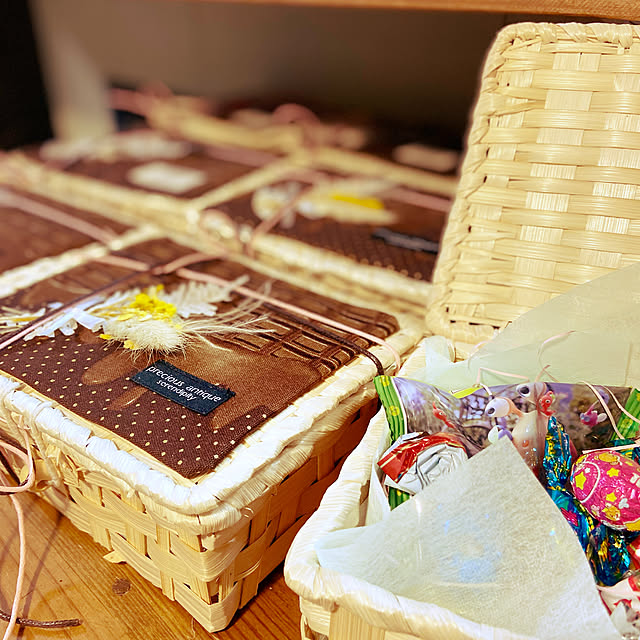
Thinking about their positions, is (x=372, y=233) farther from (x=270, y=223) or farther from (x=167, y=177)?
(x=167, y=177)

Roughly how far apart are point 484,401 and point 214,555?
0.86 ft

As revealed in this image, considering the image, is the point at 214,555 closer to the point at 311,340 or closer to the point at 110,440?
the point at 110,440

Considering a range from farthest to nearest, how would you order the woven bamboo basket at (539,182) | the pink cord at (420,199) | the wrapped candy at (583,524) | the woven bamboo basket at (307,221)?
the pink cord at (420,199), the woven bamboo basket at (307,221), the woven bamboo basket at (539,182), the wrapped candy at (583,524)

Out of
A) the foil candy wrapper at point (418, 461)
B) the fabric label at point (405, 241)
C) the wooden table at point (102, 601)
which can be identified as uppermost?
the fabric label at point (405, 241)

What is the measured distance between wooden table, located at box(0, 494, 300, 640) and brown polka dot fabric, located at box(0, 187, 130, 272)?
38 centimetres

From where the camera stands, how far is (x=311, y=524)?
434 mm

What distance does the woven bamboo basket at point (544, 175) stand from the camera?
1.85 feet

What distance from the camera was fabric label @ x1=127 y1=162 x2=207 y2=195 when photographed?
1013 mm

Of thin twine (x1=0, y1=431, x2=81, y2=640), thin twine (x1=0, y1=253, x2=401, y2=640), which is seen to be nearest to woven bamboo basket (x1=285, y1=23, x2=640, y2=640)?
thin twine (x1=0, y1=253, x2=401, y2=640)

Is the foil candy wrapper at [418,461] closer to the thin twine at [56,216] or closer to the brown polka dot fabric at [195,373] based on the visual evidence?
the brown polka dot fabric at [195,373]

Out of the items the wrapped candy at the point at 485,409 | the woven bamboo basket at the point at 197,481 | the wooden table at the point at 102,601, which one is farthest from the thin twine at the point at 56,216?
the wrapped candy at the point at 485,409

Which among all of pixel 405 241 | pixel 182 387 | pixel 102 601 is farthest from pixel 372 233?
pixel 102 601

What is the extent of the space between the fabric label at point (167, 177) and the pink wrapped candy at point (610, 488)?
0.75 meters

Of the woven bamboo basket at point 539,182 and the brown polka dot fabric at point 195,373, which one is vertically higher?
the woven bamboo basket at point 539,182
